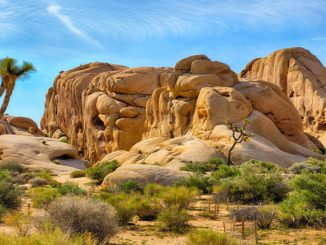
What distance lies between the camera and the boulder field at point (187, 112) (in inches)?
1251

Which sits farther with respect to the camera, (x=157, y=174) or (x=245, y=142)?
(x=245, y=142)

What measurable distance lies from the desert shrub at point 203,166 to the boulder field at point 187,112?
124 centimetres

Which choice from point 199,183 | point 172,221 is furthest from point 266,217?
point 199,183

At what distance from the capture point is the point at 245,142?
106ft

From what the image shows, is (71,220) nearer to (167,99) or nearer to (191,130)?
(191,130)

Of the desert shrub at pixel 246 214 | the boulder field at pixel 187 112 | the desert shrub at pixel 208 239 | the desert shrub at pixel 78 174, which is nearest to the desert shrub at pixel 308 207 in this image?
the desert shrub at pixel 246 214

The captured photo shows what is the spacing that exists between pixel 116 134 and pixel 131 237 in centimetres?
4136

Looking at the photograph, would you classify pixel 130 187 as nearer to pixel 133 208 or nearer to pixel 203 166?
pixel 133 208

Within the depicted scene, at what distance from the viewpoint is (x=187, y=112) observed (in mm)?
40312

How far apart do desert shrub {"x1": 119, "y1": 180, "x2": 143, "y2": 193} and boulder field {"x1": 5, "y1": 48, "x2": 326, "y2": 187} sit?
1.53 m

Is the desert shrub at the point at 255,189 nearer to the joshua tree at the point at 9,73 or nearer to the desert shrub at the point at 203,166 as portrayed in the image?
the desert shrub at the point at 203,166

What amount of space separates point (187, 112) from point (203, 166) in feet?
47.5

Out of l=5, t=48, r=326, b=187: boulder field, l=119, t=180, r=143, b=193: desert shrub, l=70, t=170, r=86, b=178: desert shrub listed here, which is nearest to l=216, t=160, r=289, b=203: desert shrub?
l=119, t=180, r=143, b=193: desert shrub

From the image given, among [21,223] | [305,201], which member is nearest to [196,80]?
[305,201]
